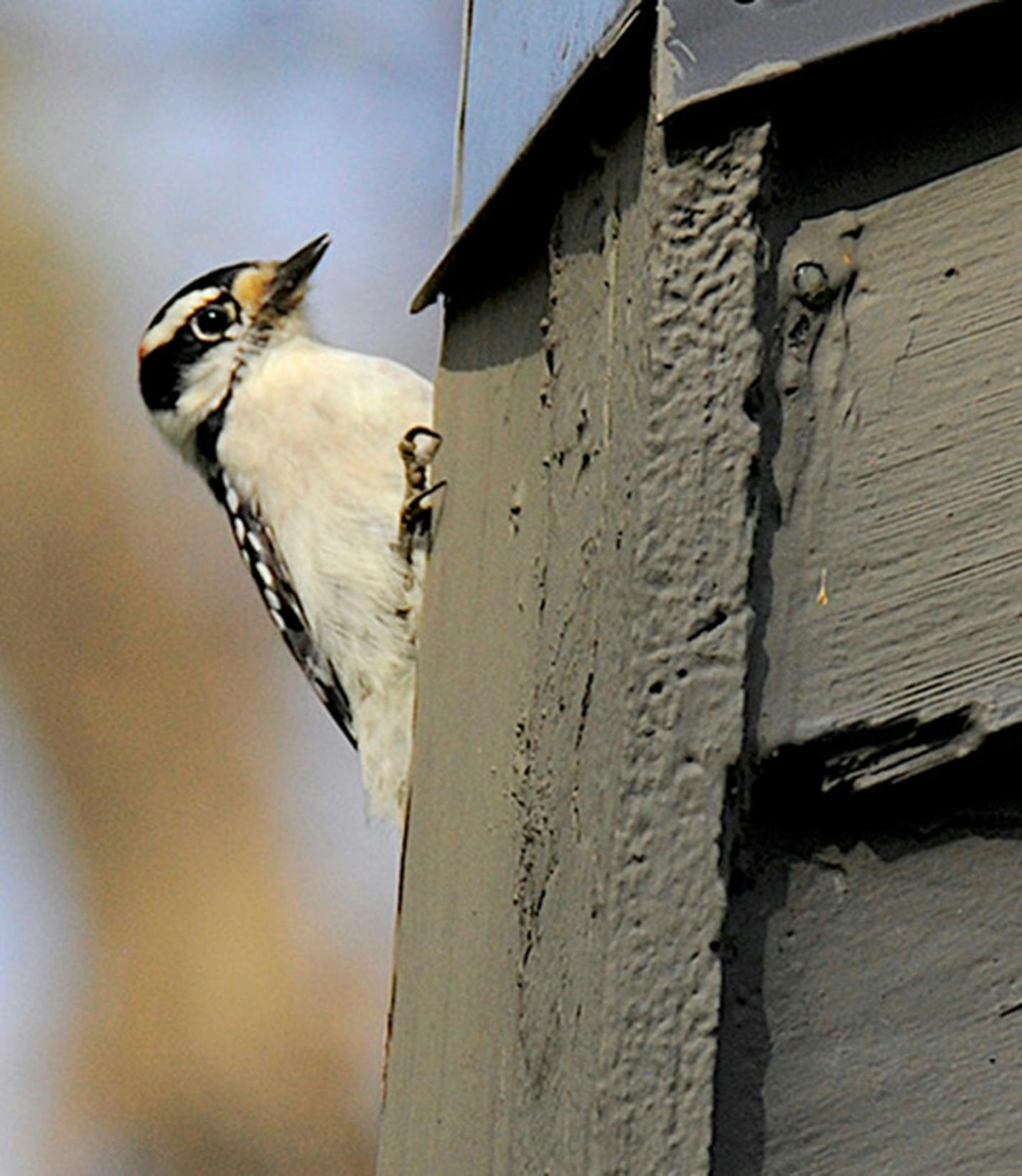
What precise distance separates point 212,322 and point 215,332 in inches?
1.2

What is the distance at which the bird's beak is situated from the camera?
15.4ft

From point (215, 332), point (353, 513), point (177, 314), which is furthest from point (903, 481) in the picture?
point (177, 314)

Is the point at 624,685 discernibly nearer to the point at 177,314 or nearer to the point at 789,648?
the point at 789,648

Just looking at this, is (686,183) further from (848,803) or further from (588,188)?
(848,803)

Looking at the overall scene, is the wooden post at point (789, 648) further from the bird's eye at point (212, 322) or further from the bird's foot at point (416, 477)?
the bird's eye at point (212, 322)

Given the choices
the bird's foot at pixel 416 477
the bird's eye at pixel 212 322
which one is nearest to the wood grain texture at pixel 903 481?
the bird's foot at pixel 416 477

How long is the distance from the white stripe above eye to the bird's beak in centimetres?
15

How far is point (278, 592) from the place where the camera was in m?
4.39

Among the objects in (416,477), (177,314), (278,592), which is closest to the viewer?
(416,477)

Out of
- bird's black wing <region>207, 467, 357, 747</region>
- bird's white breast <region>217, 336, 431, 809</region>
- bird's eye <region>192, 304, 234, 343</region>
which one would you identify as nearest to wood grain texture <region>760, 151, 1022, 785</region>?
bird's white breast <region>217, 336, 431, 809</region>

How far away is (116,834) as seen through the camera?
920cm

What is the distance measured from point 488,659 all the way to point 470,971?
294 mm

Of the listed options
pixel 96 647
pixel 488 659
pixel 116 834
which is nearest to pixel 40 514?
pixel 96 647

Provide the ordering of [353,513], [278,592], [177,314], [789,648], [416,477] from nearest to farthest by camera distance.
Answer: [789,648], [416,477], [353,513], [278,592], [177,314]
